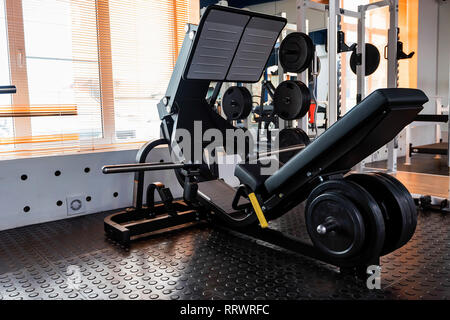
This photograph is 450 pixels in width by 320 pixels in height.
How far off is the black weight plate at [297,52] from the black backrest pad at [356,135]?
164 centimetres

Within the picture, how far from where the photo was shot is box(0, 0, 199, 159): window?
3166 millimetres

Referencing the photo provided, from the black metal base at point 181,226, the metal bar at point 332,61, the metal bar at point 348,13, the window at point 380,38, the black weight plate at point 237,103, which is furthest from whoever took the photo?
the window at point 380,38

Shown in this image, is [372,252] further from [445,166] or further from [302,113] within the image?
[445,166]

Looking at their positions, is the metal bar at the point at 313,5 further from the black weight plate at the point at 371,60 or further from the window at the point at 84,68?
the window at the point at 84,68

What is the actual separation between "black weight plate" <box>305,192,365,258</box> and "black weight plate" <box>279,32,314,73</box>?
188 cm

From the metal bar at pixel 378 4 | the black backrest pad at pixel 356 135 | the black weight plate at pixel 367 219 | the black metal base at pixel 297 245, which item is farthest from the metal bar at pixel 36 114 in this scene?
the metal bar at pixel 378 4

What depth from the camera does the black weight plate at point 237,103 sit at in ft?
11.5

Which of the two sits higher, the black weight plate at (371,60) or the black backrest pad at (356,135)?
the black weight plate at (371,60)

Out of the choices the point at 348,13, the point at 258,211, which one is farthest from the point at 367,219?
the point at 348,13

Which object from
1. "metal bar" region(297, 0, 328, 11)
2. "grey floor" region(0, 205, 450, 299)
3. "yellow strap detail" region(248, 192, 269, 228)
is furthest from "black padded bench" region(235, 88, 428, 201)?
"metal bar" region(297, 0, 328, 11)

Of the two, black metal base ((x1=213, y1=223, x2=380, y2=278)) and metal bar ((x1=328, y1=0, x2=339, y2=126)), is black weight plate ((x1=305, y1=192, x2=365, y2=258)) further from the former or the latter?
metal bar ((x1=328, y1=0, x2=339, y2=126))

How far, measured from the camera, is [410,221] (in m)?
1.88

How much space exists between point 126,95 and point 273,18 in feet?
5.38
